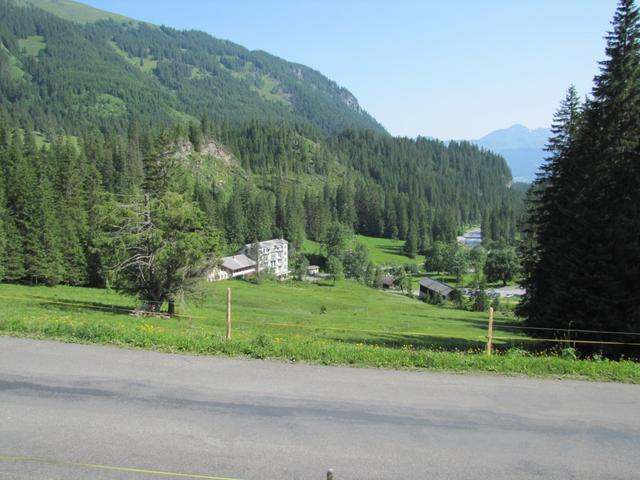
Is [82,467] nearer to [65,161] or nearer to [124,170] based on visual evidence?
[65,161]

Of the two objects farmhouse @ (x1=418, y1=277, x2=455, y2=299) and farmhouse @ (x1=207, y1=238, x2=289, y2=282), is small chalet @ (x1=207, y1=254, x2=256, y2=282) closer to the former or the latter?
farmhouse @ (x1=207, y1=238, x2=289, y2=282)

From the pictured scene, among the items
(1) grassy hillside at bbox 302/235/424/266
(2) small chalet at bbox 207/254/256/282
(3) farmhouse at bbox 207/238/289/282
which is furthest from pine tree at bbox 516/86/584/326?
(1) grassy hillside at bbox 302/235/424/266

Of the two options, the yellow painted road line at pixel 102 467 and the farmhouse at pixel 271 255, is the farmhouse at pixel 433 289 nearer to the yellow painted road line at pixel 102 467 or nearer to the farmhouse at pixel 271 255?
the farmhouse at pixel 271 255

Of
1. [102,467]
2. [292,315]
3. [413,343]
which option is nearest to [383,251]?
[292,315]

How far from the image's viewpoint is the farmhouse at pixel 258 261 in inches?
4653

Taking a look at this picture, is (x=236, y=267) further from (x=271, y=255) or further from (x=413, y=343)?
(x=413, y=343)

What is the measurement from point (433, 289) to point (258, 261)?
46072mm

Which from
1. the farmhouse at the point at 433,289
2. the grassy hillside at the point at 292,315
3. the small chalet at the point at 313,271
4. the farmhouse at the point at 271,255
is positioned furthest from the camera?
the small chalet at the point at 313,271

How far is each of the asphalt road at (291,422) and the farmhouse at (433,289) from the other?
95859 millimetres

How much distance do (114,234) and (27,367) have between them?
2372cm

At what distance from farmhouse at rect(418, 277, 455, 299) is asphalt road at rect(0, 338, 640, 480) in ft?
314

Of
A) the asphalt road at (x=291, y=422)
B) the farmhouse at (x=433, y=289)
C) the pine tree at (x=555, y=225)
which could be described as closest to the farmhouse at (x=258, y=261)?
the farmhouse at (x=433, y=289)

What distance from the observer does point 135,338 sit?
1410 cm

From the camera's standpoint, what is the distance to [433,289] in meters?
111
